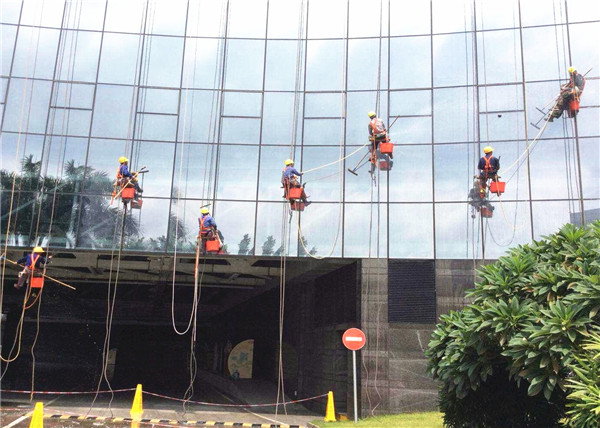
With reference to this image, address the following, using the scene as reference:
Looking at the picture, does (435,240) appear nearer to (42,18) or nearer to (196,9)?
(196,9)

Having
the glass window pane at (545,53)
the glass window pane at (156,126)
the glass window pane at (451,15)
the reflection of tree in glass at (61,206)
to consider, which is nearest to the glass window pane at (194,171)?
the glass window pane at (156,126)

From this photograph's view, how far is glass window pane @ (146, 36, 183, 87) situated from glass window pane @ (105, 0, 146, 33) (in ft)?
2.57

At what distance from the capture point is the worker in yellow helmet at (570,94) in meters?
16.3

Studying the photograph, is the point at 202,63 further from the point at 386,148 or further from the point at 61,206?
the point at 386,148

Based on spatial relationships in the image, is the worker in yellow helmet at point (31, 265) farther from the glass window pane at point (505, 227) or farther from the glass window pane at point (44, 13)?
the glass window pane at point (505, 227)

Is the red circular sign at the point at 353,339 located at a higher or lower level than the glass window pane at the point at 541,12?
lower

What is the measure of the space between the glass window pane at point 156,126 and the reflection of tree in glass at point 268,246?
4638 millimetres

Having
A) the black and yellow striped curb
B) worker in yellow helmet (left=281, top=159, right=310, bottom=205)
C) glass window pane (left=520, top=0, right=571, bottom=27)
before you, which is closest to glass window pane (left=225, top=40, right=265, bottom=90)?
worker in yellow helmet (left=281, top=159, right=310, bottom=205)

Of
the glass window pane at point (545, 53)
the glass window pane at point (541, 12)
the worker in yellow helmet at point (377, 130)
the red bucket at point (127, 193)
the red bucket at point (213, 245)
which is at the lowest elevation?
the red bucket at point (213, 245)

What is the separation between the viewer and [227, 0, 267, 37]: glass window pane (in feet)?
63.7

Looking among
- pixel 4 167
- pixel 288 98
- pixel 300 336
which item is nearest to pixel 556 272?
pixel 288 98

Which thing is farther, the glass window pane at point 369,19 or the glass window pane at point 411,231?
the glass window pane at point 369,19

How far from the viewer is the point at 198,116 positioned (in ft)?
61.3

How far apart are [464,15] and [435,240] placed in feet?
24.9
